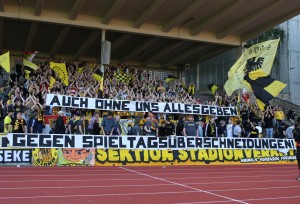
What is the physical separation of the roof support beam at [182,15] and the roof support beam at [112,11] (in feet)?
13.6

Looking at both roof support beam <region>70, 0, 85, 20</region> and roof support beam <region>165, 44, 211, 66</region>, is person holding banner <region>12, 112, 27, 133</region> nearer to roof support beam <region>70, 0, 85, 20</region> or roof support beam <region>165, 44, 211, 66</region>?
roof support beam <region>70, 0, 85, 20</region>

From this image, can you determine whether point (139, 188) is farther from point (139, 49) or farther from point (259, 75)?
point (139, 49)

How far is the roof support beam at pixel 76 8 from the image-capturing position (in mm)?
21502

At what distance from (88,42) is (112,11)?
6787 millimetres

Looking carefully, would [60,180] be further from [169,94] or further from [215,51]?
[215,51]

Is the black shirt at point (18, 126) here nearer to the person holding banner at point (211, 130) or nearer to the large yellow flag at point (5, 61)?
the large yellow flag at point (5, 61)

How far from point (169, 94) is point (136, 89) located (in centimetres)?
252

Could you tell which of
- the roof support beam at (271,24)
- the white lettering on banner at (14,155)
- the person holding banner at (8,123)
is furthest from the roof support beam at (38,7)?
the roof support beam at (271,24)

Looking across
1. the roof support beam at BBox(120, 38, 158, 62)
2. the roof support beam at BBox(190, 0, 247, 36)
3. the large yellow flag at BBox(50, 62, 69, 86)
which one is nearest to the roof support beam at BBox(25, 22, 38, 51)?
the large yellow flag at BBox(50, 62, 69, 86)

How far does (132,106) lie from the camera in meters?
18.6

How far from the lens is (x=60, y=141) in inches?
549

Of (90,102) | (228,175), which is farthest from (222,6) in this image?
(228,175)

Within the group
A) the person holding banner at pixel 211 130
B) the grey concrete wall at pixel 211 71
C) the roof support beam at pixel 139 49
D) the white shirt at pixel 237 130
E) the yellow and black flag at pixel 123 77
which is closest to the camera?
the person holding banner at pixel 211 130

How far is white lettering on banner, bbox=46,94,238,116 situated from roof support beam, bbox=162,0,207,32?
6.50m
